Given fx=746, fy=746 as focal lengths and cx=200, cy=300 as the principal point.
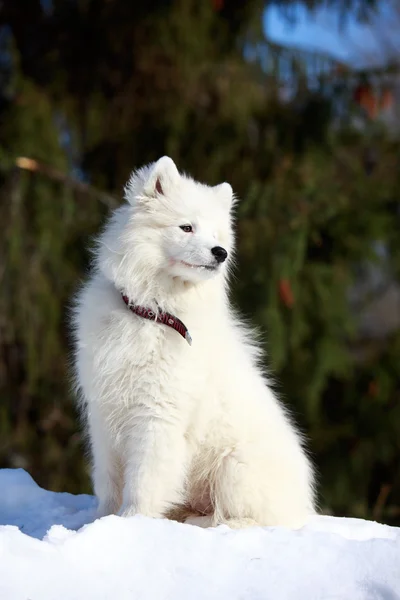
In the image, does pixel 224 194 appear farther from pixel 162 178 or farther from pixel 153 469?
pixel 153 469

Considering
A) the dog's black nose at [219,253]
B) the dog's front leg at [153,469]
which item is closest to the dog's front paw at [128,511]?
the dog's front leg at [153,469]

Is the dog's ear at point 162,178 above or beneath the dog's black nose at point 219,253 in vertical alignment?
above

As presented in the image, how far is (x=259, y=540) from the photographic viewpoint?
120 inches

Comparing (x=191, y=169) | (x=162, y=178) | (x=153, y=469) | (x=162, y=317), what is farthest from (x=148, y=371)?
(x=191, y=169)

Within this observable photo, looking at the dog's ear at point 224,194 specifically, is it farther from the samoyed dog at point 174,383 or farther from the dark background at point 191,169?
the dark background at point 191,169

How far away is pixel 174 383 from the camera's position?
11.8ft

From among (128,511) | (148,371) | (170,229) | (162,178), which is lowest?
(128,511)

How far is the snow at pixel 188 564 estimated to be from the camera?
257 cm

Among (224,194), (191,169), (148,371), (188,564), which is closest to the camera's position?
(188,564)

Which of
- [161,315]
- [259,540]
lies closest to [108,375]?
[161,315]

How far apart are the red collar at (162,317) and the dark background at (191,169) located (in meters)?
4.11

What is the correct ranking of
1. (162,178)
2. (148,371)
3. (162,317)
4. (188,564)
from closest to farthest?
(188,564)
(148,371)
(162,317)
(162,178)

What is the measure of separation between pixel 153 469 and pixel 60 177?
15.8ft

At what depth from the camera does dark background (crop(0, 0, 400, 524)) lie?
8.03 metres
